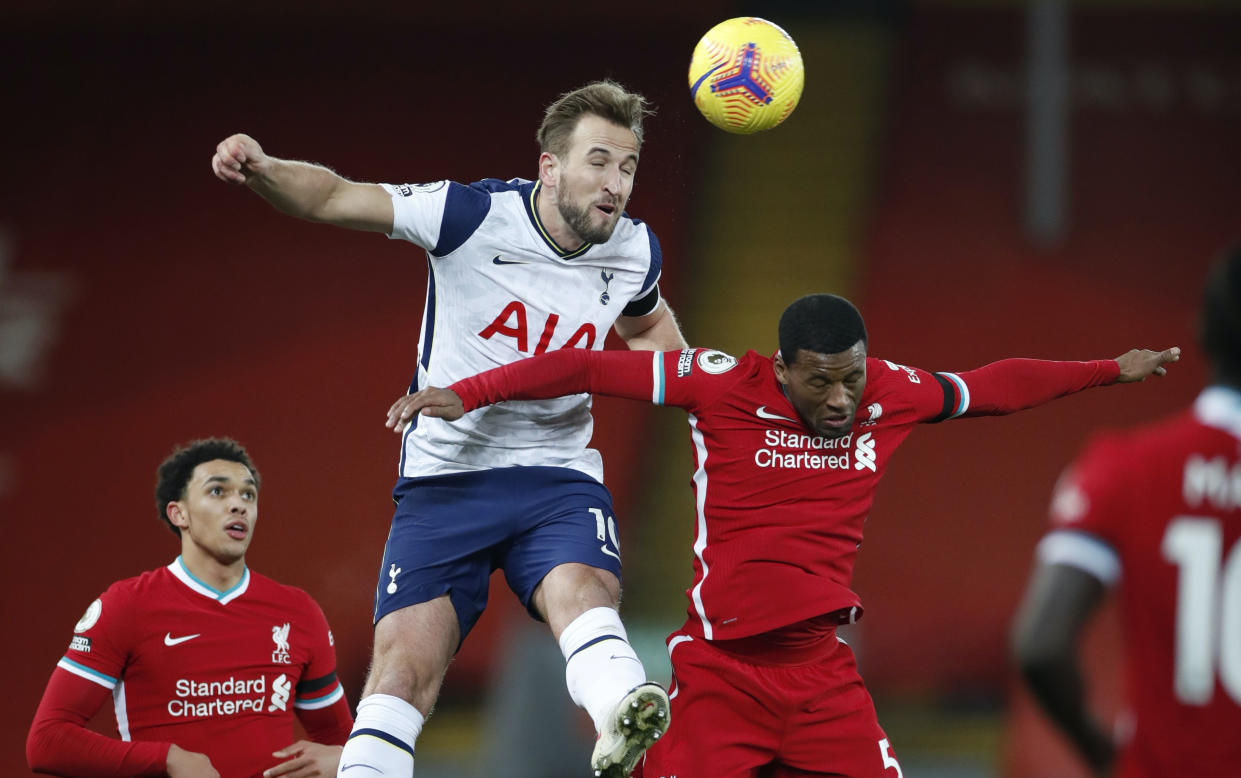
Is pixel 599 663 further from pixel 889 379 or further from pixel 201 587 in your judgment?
pixel 201 587

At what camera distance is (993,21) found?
15602 mm

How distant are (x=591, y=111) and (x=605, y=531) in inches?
54.2

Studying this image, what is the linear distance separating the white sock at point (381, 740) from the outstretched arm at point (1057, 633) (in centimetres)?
224

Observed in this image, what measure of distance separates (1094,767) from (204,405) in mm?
11228

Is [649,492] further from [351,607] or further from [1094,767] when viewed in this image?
[1094,767]

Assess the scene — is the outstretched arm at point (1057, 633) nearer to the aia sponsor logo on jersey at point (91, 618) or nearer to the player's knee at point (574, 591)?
the player's knee at point (574, 591)

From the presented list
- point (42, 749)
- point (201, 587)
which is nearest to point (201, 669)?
point (201, 587)

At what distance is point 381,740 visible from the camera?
434 centimetres

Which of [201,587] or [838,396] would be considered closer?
[838,396]

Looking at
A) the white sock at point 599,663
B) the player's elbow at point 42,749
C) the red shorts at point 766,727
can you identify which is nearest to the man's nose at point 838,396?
the red shorts at point 766,727

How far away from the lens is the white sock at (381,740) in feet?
14.2

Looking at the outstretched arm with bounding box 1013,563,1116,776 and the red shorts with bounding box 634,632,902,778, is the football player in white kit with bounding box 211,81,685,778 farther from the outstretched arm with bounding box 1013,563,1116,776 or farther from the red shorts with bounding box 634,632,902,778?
the outstretched arm with bounding box 1013,563,1116,776

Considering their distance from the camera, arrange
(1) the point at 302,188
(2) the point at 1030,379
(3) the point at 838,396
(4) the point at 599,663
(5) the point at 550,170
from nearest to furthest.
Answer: (4) the point at 599,663
(3) the point at 838,396
(1) the point at 302,188
(2) the point at 1030,379
(5) the point at 550,170

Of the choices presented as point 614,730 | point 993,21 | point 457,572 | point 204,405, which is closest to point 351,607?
point 204,405
